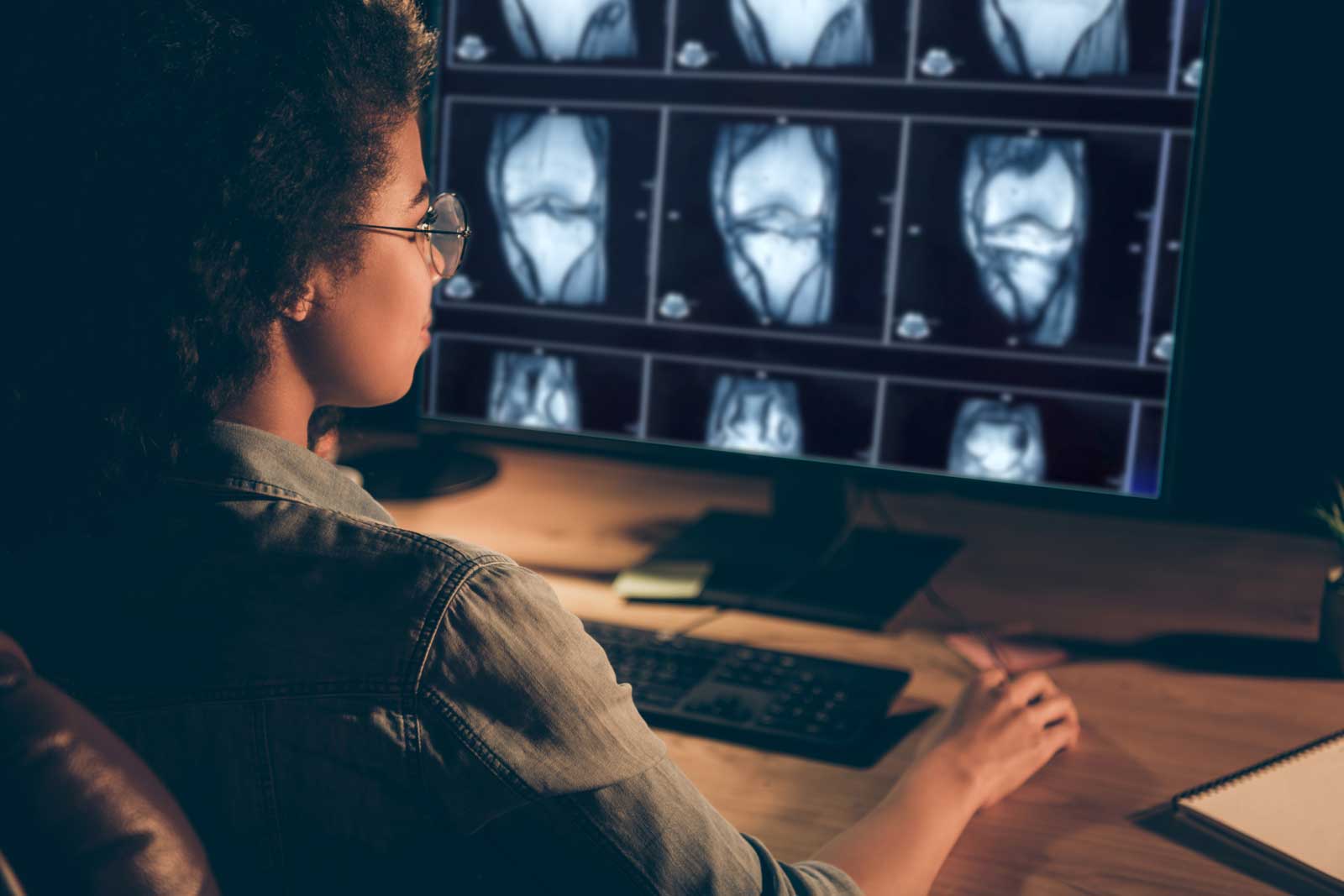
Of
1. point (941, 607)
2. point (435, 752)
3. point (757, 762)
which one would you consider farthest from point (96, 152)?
point (941, 607)

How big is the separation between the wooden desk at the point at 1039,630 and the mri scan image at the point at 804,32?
0.57 m

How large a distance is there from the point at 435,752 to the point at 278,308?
31cm

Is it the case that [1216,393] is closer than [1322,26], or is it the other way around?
[1322,26]

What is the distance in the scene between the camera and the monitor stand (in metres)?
1.27

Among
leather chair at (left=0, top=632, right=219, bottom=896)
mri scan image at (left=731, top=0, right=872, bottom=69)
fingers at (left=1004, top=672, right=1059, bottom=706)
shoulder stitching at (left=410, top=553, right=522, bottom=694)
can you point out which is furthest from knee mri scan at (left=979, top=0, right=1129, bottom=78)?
leather chair at (left=0, top=632, right=219, bottom=896)

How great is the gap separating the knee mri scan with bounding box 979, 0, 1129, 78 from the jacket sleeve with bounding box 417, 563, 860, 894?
2.62ft

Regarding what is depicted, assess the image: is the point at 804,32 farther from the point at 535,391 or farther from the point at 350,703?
the point at 350,703

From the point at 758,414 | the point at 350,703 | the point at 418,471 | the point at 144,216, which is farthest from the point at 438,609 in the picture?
the point at 418,471

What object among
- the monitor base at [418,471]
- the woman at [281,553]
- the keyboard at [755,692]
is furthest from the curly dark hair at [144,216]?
the monitor base at [418,471]

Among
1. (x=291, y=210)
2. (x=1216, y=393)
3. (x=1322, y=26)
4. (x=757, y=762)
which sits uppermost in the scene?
(x=1322, y=26)

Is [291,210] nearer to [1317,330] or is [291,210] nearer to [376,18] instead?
[376,18]

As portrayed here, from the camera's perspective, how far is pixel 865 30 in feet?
4.02

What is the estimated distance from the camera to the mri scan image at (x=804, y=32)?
1.22 m

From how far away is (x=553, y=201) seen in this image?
137 cm
